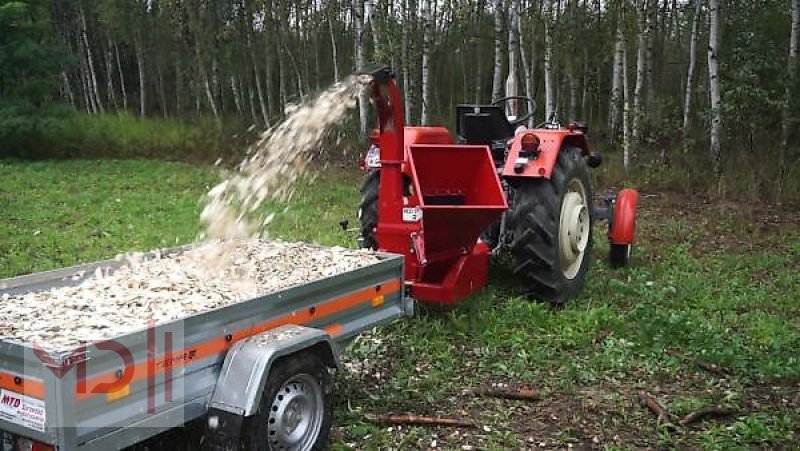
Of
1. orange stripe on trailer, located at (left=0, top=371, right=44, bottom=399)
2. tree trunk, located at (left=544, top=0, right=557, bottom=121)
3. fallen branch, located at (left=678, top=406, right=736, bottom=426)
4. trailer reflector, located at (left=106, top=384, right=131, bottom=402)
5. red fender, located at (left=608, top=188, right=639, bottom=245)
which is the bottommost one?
fallen branch, located at (left=678, top=406, right=736, bottom=426)

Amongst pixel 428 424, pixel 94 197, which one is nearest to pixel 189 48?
pixel 94 197

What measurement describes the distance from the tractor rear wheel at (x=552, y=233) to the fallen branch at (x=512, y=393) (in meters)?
1.27

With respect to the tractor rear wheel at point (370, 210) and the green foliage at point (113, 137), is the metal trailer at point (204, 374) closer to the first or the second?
the tractor rear wheel at point (370, 210)

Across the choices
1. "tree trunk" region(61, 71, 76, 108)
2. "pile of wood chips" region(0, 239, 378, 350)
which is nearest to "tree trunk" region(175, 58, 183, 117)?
"tree trunk" region(61, 71, 76, 108)

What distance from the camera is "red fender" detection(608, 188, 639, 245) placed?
6.80m

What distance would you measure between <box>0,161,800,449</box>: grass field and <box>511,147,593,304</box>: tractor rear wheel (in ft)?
0.56

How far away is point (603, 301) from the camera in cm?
591

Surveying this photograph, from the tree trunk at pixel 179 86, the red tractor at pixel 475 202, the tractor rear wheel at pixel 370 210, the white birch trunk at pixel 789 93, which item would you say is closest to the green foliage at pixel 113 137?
the tree trunk at pixel 179 86

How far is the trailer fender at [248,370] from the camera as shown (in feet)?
9.70

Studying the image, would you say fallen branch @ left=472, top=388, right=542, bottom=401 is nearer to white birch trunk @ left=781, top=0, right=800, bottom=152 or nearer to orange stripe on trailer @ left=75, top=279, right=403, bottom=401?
orange stripe on trailer @ left=75, top=279, right=403, bottom=401

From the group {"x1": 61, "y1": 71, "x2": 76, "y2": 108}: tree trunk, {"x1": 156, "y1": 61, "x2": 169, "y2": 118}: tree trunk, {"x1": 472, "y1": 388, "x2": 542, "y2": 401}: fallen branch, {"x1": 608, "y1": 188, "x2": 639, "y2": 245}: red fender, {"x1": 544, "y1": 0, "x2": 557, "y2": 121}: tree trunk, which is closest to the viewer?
{"x1": 472, "y1": 388, "x2": 542, "y2": 401}: fallen branch

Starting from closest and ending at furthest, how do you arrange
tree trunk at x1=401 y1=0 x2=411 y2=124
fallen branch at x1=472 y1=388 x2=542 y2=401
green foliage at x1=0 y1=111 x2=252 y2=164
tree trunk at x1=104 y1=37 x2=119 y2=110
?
fallen branch at x1=472 y1=388 x2=542 y2=401, green foliage at x1=0 y1=111 x2=252 y2=164, tree trunk at x1=401 y1=0 x2=411 y2=124, tree trunk at x1=104 y1=37 x2=119 y2=110

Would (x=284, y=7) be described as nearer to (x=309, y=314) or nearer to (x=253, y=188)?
(x=253, y=188)

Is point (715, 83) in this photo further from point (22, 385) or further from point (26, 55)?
point (26, 55)
